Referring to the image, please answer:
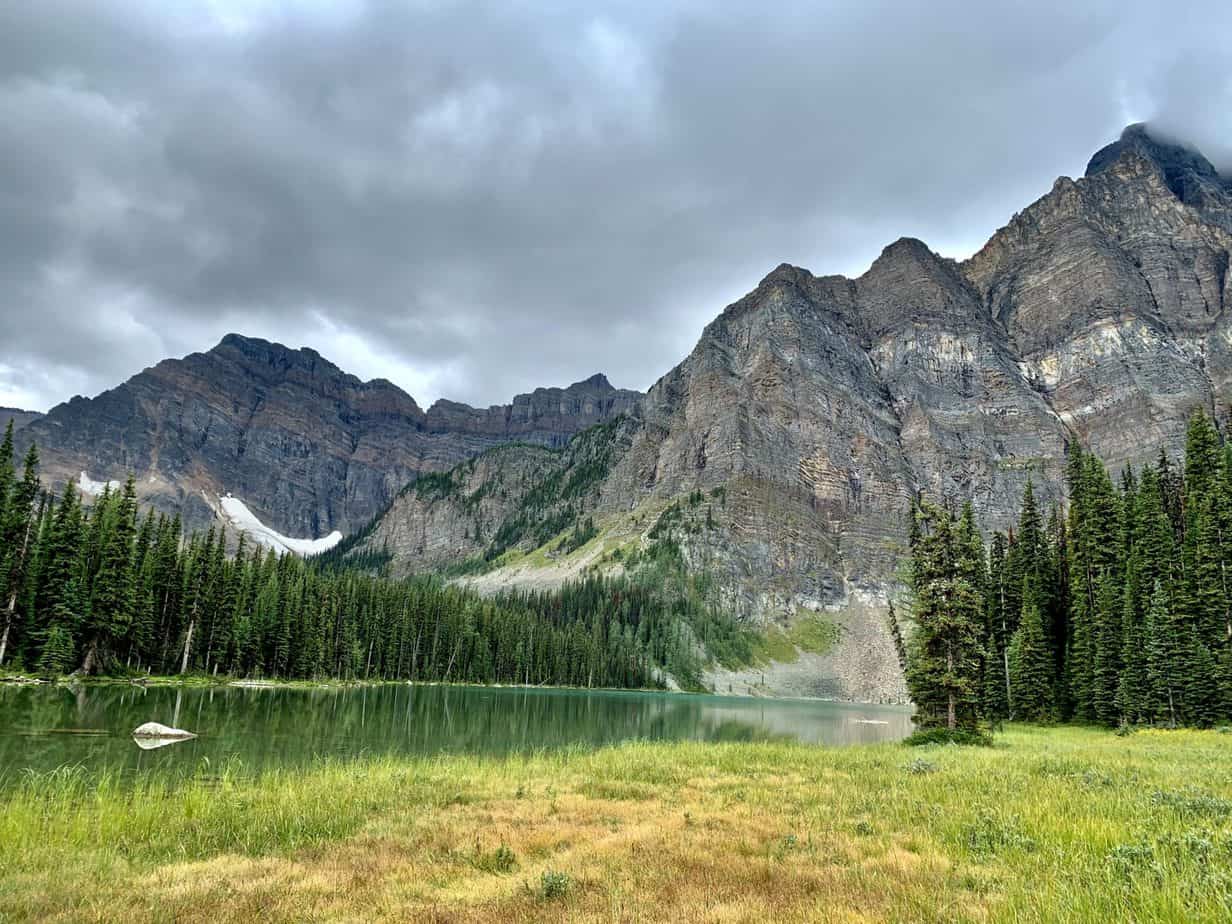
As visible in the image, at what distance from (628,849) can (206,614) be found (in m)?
89.8

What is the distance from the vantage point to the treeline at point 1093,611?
141ft

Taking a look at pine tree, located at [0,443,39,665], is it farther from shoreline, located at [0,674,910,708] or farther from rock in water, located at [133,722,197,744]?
rock in water, located at [133,722,197,744]

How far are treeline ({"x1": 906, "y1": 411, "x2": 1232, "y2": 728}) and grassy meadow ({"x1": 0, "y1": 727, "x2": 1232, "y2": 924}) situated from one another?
2148cm

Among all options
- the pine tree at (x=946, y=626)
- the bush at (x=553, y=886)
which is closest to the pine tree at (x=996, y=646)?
the pine tree at (x=946, y=626)

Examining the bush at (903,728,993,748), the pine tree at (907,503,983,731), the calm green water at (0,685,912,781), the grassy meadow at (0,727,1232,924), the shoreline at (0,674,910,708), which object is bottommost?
the shoreline at (0,674,910,708)

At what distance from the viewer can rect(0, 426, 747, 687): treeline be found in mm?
64938

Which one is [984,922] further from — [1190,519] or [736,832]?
[1190,519]

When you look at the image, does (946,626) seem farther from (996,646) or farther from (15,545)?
(15,545)

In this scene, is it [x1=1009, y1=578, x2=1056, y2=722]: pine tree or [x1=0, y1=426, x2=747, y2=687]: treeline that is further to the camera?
[x1=0, y1=426, x2=747, y2=687]: treeline

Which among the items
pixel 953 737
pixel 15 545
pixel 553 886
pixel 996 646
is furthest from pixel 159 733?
pixel 996 646

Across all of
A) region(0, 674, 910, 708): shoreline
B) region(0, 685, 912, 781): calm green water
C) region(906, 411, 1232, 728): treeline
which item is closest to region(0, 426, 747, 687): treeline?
region(0, 674, 910, 708): shoreline

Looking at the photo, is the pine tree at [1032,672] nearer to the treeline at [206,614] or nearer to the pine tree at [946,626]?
the pine tree at [946,626]

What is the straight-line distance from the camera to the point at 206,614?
8575cm

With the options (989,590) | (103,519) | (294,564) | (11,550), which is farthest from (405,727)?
(294,564)
